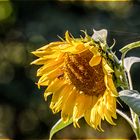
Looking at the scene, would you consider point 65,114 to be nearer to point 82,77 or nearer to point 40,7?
point 82,77

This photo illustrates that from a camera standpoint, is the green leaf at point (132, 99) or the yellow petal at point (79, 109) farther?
the yellow petal at point (79, 109)

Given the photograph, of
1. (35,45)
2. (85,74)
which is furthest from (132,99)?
(35,45)

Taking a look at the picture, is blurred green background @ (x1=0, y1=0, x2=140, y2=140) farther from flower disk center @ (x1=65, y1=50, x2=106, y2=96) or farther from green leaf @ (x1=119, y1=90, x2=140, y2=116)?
green leaf @ (x1=119, y1=90, x2=140, y2=116)

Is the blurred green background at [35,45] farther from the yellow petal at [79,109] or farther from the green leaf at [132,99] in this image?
the green leaf at [132,99]

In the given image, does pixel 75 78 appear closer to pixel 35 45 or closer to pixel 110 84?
pixel 110 84

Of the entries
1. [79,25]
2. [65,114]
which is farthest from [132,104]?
[79,25]

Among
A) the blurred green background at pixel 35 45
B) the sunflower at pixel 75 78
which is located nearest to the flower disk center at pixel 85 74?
the sunflower at pixel 75 78

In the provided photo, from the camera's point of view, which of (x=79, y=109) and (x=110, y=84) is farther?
(x=79, y=109)
